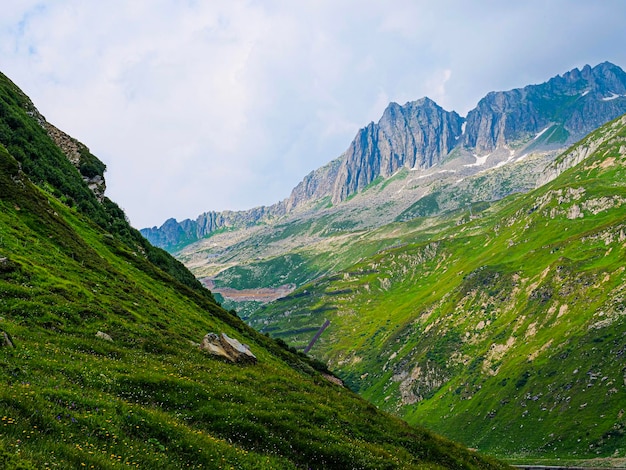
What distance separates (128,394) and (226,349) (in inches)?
712

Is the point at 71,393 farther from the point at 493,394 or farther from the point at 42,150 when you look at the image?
the point at 493,394

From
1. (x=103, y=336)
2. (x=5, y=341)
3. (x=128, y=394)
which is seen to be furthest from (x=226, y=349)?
(x=5, y=341)

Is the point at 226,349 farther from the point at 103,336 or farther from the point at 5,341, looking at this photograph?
the point at 5,341

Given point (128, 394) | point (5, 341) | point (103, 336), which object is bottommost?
point (128, 394)

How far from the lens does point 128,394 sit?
75.8 feet

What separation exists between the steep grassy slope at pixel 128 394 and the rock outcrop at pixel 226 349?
1350mm

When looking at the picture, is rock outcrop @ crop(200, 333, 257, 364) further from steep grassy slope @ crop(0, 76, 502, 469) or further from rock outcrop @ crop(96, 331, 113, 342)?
rock outcrop @ crop(96, 331, 113, 342)

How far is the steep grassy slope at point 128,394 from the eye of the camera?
15.6m

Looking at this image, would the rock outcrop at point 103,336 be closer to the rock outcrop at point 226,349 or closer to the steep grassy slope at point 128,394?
the steep grassy slope at point 128,394

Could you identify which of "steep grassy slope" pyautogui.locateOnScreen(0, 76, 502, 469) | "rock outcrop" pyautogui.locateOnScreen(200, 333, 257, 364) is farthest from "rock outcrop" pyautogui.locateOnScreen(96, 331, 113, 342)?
"rock outcrop" pyautogui.locateOnScreen(200, 333, 257, 364)

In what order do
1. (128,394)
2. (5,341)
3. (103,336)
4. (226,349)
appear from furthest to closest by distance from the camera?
(226,349) → (103,336) → (128,394) → (5,341)

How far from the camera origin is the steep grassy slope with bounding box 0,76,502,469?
612 inches

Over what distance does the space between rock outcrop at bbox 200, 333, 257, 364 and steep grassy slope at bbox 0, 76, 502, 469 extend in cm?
135

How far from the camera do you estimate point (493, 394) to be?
179 m
